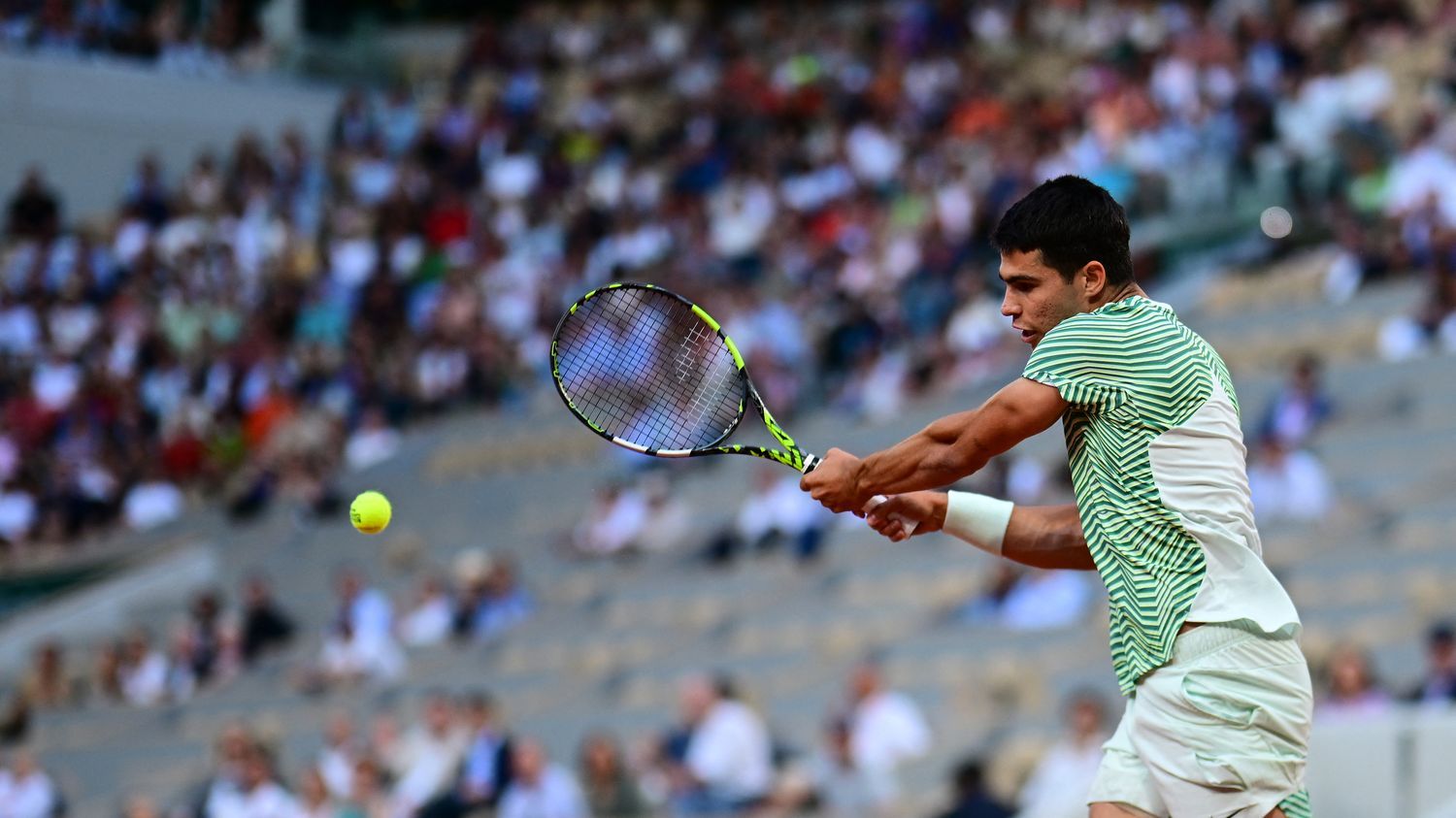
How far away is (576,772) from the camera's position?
1365 centimetres

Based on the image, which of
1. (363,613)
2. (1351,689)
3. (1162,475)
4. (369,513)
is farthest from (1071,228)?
(363,613)

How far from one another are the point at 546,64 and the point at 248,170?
3.80 m

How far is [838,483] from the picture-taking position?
4.77 metres

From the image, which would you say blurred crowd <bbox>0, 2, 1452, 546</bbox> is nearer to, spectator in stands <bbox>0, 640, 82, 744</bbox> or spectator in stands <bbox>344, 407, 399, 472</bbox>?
spectator in stands <bbox>344, 407, 399, 472</bbox>

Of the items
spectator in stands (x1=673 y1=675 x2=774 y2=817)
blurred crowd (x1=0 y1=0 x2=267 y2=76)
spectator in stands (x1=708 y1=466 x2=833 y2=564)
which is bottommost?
spectator in stands (x1=673 y1=675 x2=774 y2=817)

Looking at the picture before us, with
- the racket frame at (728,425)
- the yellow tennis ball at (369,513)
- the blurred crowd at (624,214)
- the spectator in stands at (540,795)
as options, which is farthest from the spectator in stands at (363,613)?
the racket frame at (728,425)

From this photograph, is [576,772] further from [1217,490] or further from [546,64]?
[546,64]

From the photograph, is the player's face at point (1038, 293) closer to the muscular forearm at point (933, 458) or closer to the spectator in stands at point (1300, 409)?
the muscular forearm at point (933, 458)

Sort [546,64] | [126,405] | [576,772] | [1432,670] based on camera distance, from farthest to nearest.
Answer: [546,64] < [126,405] < [576,772] < [1432,670]

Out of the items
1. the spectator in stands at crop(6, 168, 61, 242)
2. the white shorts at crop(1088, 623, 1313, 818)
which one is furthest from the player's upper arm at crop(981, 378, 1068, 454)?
the spectator in stands at crop(6, 168, 61, 242)

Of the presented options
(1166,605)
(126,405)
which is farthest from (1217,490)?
(126,405)

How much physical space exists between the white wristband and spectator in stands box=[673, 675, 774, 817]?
6858 mm

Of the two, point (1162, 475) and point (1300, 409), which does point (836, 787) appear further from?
point (1162, 475)

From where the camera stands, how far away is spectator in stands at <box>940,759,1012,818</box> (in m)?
10.0
